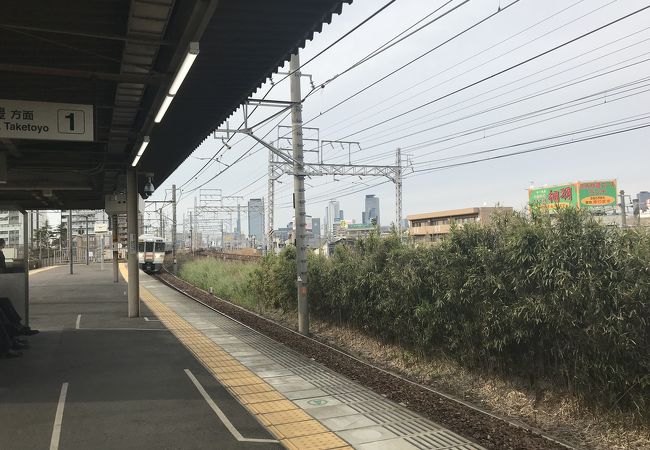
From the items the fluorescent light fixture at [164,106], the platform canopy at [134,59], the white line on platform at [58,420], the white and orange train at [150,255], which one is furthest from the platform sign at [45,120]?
the white and orange train at [150,255]

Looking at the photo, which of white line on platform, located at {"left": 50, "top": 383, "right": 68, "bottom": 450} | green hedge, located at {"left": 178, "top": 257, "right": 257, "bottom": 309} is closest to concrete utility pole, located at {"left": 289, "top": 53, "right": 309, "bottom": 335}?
green hedge, located at {"left": 178, "top": 257, "right": 257, "bottom": 309}

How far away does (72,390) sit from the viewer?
7.38 meters

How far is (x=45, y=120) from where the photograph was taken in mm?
8516

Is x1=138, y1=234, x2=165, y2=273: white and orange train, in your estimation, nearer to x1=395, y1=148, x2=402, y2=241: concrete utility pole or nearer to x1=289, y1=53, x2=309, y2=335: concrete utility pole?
x1=395, y1=148, x2=402, y2=241: concrete utility pole

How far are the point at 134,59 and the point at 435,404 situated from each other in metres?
6.29

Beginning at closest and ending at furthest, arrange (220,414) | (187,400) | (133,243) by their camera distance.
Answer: (220,414) → (187,400) → (133,243)

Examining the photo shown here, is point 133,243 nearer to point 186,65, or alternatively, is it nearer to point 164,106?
point 164,106

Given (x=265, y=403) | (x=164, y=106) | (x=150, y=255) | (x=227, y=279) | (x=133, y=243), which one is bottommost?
(x=265, y=403)

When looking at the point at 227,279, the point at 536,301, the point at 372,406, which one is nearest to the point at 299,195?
the point at 372,406

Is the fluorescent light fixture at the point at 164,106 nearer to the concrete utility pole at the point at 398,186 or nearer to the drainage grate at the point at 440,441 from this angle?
the drainage grate at the point at 440,441

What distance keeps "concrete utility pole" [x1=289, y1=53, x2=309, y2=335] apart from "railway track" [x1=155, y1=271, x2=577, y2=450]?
→ 3.05ft

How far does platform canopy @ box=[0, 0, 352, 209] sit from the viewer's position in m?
5.93

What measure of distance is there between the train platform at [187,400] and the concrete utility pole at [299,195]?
1.43 m

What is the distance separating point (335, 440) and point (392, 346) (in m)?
4.99
